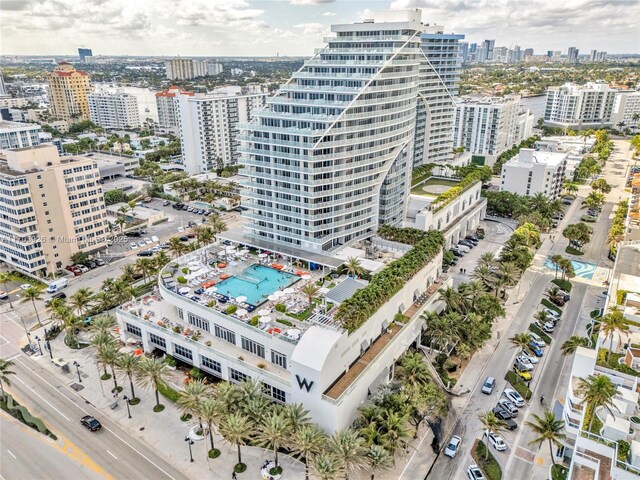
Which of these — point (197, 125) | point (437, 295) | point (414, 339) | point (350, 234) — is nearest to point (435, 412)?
point (414, 339)

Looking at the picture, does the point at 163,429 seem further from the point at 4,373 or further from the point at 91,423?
the point at 4,373

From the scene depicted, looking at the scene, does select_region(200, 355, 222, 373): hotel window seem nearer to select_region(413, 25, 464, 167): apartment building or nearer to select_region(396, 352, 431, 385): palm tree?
select_region(396, 352, 431, 385): palm tree

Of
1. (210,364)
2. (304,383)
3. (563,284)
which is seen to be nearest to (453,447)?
(304,383)

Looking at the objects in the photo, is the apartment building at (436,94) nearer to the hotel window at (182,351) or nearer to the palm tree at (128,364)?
the hotel window at (182,351)

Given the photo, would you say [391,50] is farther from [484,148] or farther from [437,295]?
[484,148]

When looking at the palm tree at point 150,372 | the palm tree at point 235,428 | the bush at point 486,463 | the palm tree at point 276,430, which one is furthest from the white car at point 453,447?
the palm tree at point 150,372

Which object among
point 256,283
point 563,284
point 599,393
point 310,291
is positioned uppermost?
point 599,393
